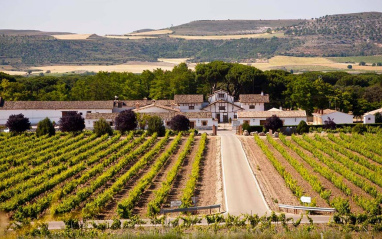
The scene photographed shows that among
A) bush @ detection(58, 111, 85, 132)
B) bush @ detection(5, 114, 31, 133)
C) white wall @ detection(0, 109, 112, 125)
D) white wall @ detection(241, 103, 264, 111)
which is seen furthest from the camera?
white wall @ detection(241, 103, 264, 111)

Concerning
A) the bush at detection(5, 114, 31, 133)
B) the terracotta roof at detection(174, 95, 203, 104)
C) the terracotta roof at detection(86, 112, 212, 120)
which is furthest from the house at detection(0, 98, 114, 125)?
the bush at detection(5, 114, 31, 133)

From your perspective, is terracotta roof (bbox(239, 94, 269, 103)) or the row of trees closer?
the row of trees

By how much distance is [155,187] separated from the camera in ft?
126

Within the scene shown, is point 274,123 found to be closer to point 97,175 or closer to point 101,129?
point 101,129

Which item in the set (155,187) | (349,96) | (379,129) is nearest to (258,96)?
(349,96)

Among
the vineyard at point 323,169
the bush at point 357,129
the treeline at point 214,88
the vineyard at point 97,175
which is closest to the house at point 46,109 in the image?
the treeline at point 214,88

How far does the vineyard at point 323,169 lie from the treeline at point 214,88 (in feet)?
67.4

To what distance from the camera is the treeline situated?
268 feet

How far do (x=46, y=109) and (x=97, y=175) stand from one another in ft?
125

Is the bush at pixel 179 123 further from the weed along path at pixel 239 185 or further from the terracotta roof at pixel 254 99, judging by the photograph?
the terracotta roof at pixel 254 99

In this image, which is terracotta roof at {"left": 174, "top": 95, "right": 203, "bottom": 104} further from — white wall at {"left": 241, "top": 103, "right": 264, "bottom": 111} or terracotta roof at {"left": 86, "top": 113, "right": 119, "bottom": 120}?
terracotta roof at {"left": 86, "top": 113, "right": 119, "bottom": 120}

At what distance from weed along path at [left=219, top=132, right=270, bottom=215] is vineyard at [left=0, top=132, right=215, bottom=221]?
5.52ft

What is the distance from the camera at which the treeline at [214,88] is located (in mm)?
81625

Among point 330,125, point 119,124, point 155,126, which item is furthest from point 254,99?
point 119,124
